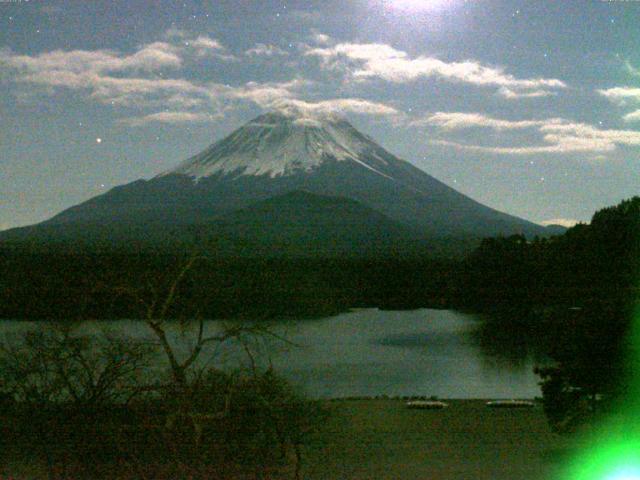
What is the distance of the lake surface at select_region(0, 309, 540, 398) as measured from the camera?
19.9 metres

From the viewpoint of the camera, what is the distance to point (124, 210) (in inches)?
4611

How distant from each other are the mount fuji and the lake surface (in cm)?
4401

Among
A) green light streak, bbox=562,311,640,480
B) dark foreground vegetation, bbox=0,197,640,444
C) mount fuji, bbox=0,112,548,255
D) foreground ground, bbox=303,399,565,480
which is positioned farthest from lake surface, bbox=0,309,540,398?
mount fuji, bbox=0,112,548,255

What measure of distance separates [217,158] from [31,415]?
132184mm

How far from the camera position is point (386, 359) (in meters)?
26.2

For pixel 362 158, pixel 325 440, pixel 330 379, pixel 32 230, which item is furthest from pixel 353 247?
pixel 325 440

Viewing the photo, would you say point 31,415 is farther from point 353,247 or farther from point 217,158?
point 217,158

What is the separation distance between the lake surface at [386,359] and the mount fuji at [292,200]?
44011 mm

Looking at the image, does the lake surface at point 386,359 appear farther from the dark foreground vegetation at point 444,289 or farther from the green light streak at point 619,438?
the green light streak at point 619,438

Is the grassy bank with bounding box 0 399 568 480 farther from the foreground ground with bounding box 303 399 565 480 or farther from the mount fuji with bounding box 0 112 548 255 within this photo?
the mount fuji with bounding box 0 112 548 255

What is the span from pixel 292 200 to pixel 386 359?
277 ft

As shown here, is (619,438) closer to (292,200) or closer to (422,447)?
(422,447)

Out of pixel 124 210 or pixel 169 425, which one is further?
pixel 124 210

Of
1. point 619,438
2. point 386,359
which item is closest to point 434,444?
point 619,438
